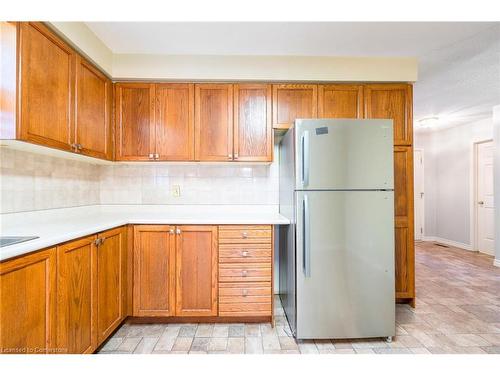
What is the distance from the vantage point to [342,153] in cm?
187

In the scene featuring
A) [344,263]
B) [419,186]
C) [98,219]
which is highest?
[419,186]

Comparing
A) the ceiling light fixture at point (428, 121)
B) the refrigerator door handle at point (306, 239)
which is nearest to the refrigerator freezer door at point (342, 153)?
the refrigerator door handle at point (306, 239)

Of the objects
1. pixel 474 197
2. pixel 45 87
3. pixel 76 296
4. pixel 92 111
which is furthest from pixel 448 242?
pixel 45 87

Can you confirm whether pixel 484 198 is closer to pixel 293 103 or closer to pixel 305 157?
pixel 293 103

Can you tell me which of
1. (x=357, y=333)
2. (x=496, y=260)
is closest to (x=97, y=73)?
(x=357, y=333)

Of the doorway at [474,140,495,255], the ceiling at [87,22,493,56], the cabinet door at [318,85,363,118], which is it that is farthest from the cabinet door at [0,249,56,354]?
the doorway at [474,140,495,255]

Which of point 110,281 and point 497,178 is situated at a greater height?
point 497,178

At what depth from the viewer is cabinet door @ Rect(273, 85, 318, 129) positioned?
97.3 inches

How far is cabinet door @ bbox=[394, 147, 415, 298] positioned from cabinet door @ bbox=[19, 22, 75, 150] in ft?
9.07

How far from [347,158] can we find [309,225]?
55 cm

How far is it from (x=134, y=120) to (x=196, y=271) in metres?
1.50

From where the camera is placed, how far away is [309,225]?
187cm

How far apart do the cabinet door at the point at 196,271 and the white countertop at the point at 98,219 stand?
12 cm
